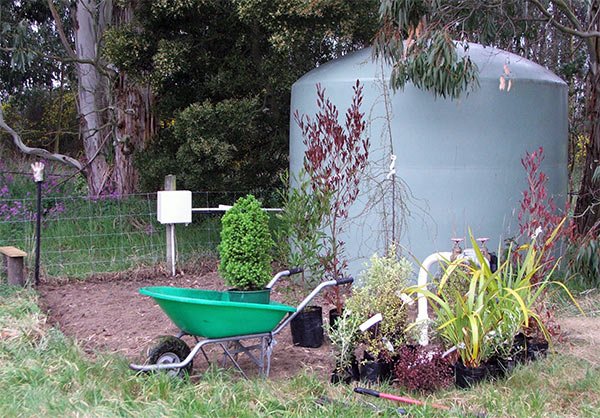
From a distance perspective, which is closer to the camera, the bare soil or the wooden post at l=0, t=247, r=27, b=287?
the bare soil

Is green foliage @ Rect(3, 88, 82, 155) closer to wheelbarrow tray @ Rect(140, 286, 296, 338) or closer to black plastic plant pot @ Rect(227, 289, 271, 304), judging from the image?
black plastic plant pot @ Rect(227, 289, 271, 304)

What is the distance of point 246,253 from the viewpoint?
5.29m

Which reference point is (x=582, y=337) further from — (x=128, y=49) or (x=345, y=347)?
(x=128, y=49)

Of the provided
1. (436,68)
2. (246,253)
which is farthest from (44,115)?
(246,253)

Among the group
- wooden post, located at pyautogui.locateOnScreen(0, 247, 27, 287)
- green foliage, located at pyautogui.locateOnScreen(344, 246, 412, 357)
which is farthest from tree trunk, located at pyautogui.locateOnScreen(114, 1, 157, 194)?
green foliage, located at pyautogui.locateOnScreen(344, 246, 412, 357)

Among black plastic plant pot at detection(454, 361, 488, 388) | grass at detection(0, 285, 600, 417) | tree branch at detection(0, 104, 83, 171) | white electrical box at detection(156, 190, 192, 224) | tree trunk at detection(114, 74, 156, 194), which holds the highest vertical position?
tree trunk at detection(114, 74, 156, 194)

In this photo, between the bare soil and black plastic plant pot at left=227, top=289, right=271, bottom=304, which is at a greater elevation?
black plastic plant pot at left=227, top=289, right=271, bottom=304

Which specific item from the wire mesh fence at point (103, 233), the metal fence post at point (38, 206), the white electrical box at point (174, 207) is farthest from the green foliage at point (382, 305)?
the wire mesh fence at point (103, 233)

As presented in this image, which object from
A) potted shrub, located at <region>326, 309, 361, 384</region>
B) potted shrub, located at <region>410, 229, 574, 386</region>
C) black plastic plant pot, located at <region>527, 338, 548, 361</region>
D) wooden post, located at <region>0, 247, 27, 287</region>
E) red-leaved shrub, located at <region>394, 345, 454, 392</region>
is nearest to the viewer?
red-leaved shrub, located at <region>394, 345, 454, 392</region>

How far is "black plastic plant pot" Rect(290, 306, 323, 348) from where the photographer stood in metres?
5.50

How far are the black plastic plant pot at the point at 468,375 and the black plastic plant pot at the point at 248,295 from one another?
1540 millimetres

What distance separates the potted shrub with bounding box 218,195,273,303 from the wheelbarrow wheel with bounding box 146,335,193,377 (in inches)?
28.3

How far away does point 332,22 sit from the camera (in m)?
8.73

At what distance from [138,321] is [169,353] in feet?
6.06
